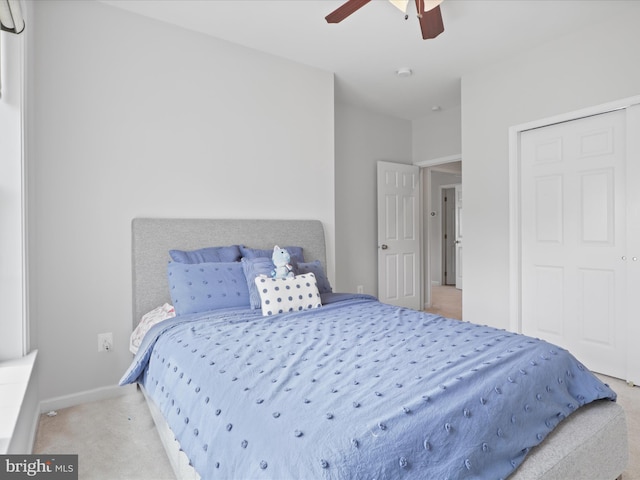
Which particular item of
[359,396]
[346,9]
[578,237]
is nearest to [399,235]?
[578,237]

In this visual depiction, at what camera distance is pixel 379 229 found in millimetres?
4840

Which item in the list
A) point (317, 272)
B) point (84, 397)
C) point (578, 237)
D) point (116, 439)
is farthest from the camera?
point (578, 237)

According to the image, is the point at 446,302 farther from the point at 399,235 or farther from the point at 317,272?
the point at 317,272

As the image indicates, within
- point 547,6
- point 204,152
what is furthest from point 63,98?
point 547,6

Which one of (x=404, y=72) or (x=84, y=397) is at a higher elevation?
(x=404, y=72)

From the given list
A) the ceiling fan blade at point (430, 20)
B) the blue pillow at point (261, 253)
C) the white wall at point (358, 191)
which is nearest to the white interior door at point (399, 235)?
the white wall at point (358, 191)

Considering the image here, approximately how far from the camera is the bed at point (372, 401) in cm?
102

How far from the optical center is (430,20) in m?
2.38

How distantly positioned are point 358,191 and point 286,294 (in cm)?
259

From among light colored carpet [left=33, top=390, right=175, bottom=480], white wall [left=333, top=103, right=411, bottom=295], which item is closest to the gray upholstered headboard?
light colored carpet [left=33, top=390, right=175, bottom=480]

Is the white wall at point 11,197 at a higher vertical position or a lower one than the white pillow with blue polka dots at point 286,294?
higher

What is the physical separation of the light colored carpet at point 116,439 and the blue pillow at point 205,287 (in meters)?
0.72

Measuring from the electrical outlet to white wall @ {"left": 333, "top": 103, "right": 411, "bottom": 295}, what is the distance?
96.3 inches

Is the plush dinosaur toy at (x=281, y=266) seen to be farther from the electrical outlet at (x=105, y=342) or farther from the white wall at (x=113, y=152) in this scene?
the electrical outlet at (x=105, y=342)
